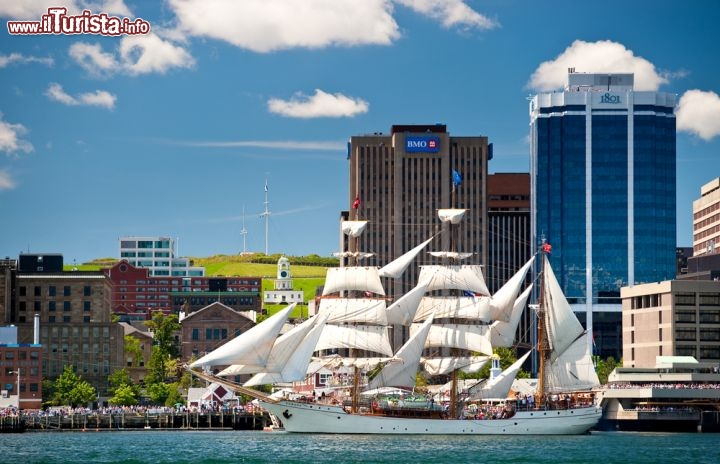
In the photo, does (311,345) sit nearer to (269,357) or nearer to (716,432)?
(269,357)

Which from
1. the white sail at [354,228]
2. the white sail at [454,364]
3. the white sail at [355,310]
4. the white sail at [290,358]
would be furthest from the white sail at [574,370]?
the white sail at [354,228]

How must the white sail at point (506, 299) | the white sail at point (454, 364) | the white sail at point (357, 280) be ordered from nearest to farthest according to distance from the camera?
the white sail at point (506, 299)
the white sail at point (454, 364)
the white sail at point (357, 280)

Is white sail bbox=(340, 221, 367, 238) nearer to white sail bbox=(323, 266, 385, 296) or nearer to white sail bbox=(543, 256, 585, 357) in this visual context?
white sail bbox=(323, 266, 385, 296)

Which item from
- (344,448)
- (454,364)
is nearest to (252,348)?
(344,448)

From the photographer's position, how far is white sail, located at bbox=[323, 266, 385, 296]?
181750 millimetres

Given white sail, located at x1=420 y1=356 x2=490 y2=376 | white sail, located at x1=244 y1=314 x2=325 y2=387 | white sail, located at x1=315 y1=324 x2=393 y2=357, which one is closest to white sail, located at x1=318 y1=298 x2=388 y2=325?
white sail, located at x1=315 y1=324 x2=393 y2=357

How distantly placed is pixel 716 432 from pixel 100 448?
80123 mm

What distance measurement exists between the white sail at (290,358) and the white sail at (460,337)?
2009 cm

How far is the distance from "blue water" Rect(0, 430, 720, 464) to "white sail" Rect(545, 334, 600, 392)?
589 centimetres

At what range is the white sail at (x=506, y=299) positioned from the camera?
17438 cm

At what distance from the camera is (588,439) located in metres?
166

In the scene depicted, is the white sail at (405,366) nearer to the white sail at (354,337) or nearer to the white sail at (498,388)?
the white sail at (354,337)

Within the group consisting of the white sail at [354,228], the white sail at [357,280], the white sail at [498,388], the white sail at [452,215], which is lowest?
the white sail at [498,388]

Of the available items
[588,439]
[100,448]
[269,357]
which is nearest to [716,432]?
[588,439]
